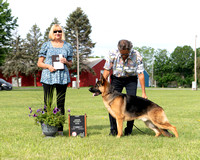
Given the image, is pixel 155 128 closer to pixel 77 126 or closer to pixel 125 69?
pixel 125 69

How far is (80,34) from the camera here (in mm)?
57500

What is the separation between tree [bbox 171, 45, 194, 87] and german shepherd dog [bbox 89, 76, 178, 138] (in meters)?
83.2

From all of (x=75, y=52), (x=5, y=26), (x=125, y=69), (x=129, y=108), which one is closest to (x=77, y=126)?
(x=129, y=108)

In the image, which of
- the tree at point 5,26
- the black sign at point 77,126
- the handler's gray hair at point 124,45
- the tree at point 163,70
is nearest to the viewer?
the handler's gray hair at point 124,45

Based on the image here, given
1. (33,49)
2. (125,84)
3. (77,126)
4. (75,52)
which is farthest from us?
(33,49)

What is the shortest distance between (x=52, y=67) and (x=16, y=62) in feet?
183

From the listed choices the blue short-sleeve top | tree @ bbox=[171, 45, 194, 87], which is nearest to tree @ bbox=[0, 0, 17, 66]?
the blue short-sleeve top

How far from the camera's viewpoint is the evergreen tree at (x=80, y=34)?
56812mm

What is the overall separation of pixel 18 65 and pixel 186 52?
53.8 metres

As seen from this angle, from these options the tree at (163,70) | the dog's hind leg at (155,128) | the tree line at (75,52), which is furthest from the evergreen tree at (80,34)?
the dog's hind leg at (155,128)

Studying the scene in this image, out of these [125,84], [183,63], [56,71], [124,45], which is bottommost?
[125,84]

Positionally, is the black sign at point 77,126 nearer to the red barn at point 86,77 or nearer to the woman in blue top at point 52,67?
the woman in blue top at point 52,67

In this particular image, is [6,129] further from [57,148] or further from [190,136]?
[190,136]

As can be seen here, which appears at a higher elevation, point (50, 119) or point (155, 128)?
point (50, 119)
